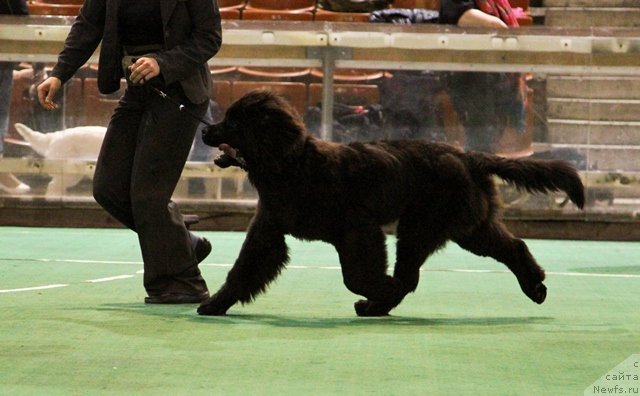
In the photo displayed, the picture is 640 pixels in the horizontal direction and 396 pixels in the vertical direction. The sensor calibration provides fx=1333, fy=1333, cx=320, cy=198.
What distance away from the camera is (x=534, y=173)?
6227 millimetres

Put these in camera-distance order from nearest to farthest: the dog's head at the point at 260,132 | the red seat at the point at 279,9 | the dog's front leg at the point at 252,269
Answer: the dog's head at the point at 260,132, the dog's front leg at the point at 252,269, the red seat at the point at 279,9

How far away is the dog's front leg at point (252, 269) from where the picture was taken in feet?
19.3

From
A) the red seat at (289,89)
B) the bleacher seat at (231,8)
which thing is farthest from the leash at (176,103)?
the bleacher seat at (231,8)

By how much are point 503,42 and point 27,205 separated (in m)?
4.24

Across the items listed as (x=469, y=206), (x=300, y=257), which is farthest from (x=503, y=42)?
(x=469, y=206)

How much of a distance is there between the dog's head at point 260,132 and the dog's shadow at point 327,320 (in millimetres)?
667

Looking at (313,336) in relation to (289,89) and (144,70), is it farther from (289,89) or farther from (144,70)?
(289,89)

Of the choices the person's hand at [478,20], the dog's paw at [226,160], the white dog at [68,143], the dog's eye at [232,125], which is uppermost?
the dog's eye at [232,125]

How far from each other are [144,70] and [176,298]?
1.13 metres

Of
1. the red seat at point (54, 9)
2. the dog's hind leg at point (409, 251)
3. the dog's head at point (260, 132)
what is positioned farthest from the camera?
the red seat at point (54, 9)

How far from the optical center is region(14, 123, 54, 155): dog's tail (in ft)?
37.0

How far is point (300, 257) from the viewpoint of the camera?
29.6 ft

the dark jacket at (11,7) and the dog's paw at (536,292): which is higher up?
the dark jacket at (11,7)

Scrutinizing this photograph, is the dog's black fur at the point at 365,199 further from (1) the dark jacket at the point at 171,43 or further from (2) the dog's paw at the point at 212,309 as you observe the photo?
(1) the dark jacket at the point at 171,43
